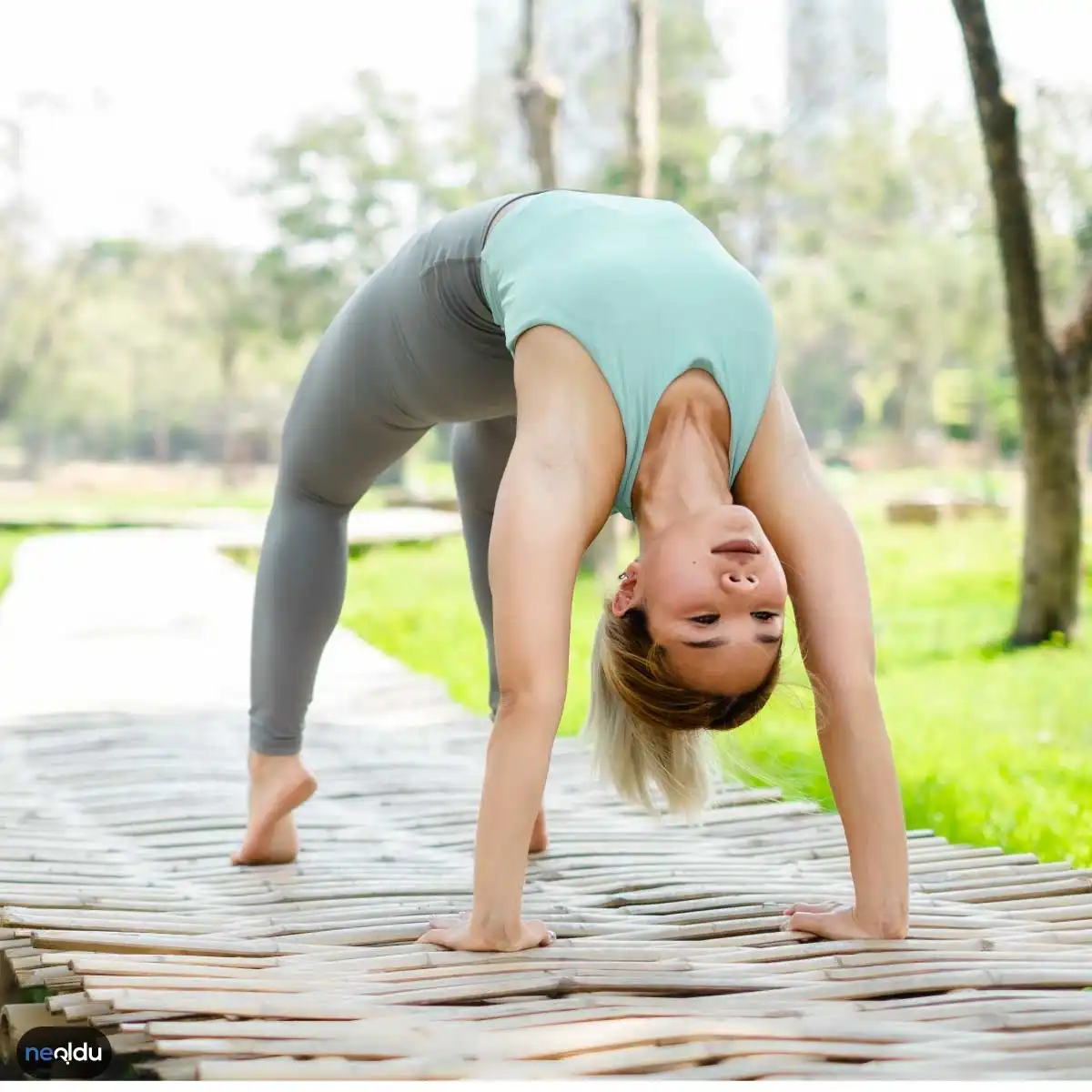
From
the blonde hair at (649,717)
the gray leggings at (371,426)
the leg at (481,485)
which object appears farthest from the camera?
the leg at (481,485)

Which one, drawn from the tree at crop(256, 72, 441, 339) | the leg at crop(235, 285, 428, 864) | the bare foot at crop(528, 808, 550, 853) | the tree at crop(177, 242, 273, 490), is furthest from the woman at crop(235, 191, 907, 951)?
the tree at crop(177, 242, 273, 490)

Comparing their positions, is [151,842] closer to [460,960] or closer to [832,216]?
[460,960]

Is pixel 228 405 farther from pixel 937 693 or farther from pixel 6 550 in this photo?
pixel 937 693

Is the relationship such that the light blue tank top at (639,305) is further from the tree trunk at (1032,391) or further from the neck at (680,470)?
the tree trunk at (1032,391)

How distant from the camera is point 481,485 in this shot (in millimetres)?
2162

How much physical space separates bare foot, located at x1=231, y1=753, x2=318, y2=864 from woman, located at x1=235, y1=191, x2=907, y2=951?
1.62ft

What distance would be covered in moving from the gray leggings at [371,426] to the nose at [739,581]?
48 cm

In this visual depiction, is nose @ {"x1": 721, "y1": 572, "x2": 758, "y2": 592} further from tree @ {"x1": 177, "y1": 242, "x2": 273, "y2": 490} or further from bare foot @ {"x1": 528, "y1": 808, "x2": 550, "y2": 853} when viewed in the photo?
tree @ {"x1": 177, "y1": 242, "x2": 273, "y2": 490}

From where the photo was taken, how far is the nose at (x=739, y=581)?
1552mm

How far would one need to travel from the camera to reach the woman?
155 centimetres

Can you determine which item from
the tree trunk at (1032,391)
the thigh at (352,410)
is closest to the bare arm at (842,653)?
the thigh at (352,410)

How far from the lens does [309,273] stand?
1911 centimetres

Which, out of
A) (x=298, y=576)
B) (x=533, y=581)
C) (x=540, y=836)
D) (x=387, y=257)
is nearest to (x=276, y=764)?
(x=298, y=576)

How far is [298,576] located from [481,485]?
0.98 ft
